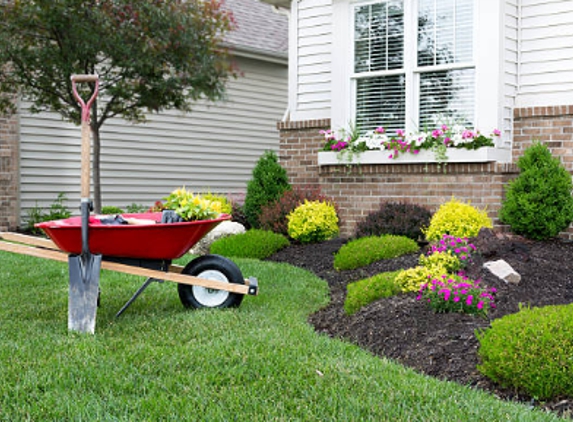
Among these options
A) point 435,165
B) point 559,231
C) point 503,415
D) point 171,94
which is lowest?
point 503,415

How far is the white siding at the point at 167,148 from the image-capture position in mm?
12906

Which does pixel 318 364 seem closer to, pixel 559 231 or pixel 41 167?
pixel 559 231

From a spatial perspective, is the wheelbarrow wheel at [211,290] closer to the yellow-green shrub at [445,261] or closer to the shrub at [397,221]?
the yellow-green shrub at [445,261]

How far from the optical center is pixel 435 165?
359 inches

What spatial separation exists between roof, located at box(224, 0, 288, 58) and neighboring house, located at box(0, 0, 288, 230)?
0.03m

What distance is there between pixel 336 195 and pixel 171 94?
11.9 ft

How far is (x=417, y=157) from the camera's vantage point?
9.12 metres

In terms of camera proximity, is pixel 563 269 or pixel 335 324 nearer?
pixel 335 324

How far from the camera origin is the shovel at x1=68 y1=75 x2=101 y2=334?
4.82 meters

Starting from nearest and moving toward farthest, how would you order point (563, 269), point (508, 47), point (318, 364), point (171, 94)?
point (318, 364), point (563, 269), point (508, 47), point (171, 94)

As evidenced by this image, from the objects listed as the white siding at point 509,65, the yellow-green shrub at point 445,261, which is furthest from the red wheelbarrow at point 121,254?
the white siding at point 509,65

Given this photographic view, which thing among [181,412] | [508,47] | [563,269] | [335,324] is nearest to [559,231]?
[563,269]

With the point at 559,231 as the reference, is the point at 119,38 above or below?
above

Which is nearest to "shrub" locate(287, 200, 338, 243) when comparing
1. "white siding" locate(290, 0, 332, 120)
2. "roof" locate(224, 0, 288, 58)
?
"white siding" locate(290, 0, 332, 120)
